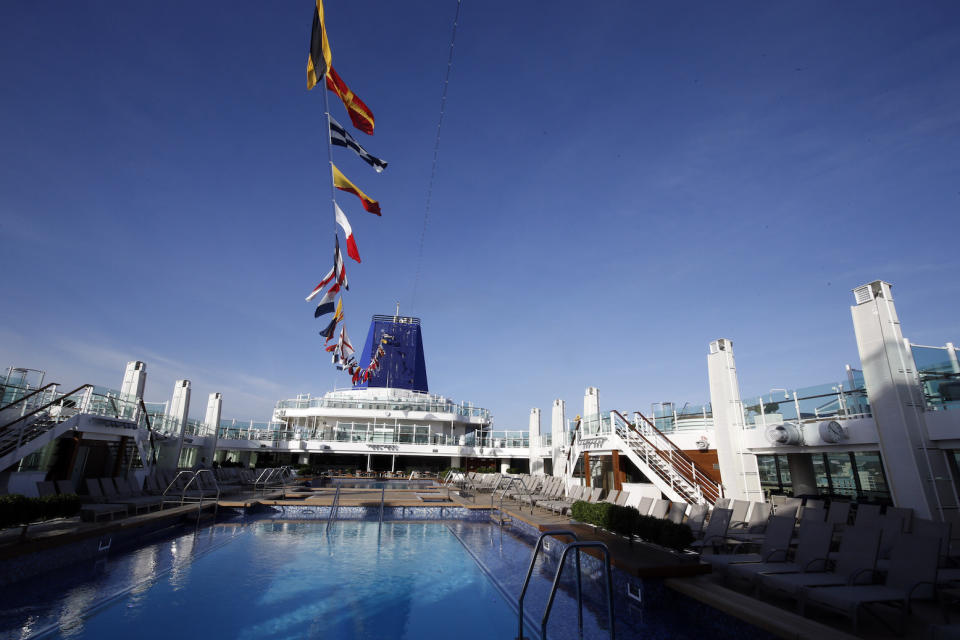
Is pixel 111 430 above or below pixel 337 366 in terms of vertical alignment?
below

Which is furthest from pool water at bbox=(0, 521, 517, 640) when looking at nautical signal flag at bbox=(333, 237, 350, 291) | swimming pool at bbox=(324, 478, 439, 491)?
swimming pool at bbox=(324, 478, 439, 491)

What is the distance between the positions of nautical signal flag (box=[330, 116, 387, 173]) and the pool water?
5721mm

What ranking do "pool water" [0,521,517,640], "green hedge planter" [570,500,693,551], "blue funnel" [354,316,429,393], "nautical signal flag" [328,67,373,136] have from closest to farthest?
"pool water" [0,521,517,640], "nautical signal flag" [328,67,373,136], "green hedge planter" [570,500,693,551], "blue funnel" [354,316,429,393]

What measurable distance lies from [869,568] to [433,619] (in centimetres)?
476

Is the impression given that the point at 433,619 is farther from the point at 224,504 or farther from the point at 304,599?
the point at 224,504

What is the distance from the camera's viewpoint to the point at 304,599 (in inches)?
249

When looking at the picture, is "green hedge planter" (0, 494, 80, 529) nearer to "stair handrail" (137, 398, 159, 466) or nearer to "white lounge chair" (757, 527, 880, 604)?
"white lounge chair" (757, 527, 880, 604)

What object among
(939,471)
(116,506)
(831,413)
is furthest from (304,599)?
(831,413)

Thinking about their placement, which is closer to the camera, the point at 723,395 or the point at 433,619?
the point at 433,619

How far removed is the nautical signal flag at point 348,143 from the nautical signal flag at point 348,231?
3.22ft

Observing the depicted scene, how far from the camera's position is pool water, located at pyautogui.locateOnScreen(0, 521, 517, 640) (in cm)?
529

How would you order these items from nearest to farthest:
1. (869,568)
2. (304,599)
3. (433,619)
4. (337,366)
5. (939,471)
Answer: (869,568)
(433,619)
(304,599)
(939,471)
(337,366)

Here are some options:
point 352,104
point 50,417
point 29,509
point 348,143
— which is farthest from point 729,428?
point 50,417

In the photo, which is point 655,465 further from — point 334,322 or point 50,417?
point 50,417
